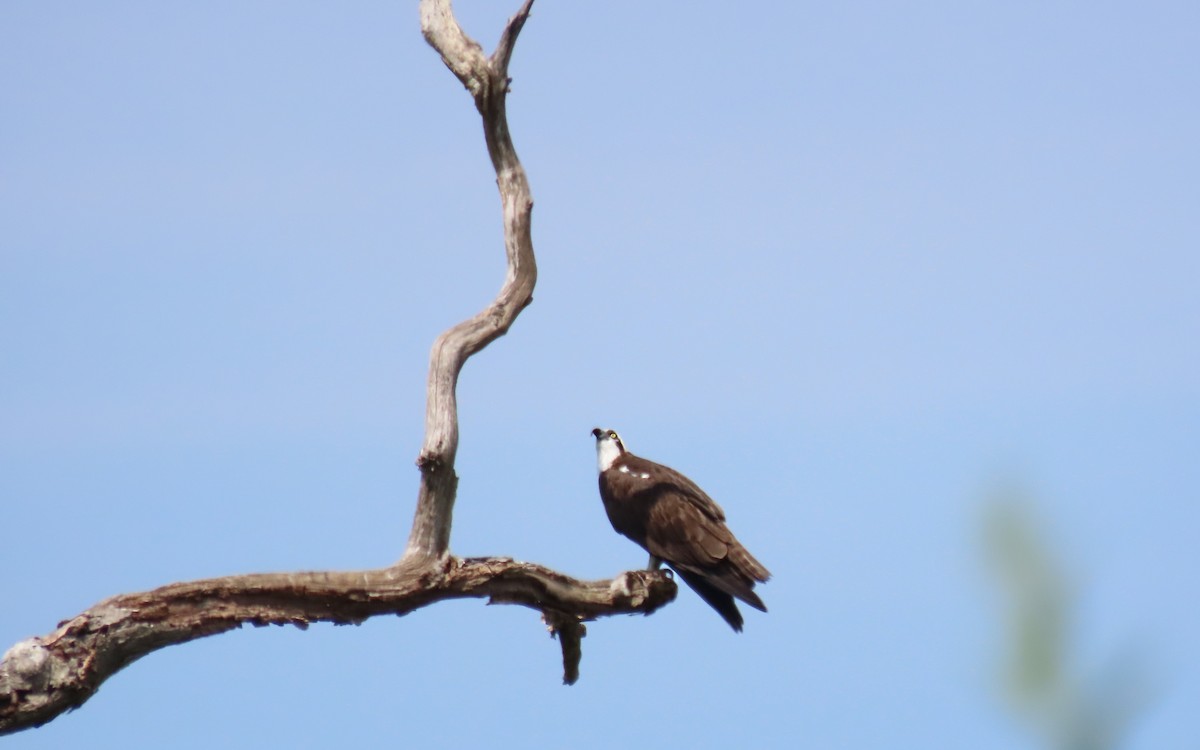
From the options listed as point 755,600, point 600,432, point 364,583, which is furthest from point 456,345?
point 600,432

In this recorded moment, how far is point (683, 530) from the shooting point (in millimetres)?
7754

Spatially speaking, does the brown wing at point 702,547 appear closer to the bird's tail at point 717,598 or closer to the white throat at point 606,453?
the bird's tail at point 717,598

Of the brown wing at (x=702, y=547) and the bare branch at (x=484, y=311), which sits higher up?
the bare branch at (x=484, y=311)

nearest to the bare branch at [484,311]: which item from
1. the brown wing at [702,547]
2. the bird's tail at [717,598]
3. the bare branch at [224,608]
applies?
the bare branch at [224,608]

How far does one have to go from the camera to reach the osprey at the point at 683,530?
7586 millimetres

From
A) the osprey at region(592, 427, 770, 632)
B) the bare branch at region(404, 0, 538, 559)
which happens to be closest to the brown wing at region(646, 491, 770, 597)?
the osprey at region(592, 427, 770, 632)

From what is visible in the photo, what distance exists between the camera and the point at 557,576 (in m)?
6.45

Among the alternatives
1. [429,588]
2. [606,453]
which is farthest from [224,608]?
[606,453]

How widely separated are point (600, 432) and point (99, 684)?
4.45 m

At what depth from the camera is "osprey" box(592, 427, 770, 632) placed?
759 cm

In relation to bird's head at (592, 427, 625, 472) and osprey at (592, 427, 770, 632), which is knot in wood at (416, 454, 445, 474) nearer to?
osprey at (592, 427, 770, 632)

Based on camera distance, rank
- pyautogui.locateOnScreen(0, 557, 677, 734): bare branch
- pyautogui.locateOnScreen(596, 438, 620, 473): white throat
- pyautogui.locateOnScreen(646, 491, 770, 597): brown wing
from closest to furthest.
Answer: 1. pyautogui.locateOnScreen(0, 557, 677, 734): bare branch
2. pyautogui.locateOnScreen(646, 491, 770, 597): brown wing
3. pyautogui.locateOnScreen(596, 438, 620, 473): white throat

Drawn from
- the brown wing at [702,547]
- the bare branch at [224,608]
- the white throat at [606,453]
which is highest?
the white throat at [606,453]

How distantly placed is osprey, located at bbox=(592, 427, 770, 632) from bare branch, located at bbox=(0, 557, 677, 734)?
107 centimetres
